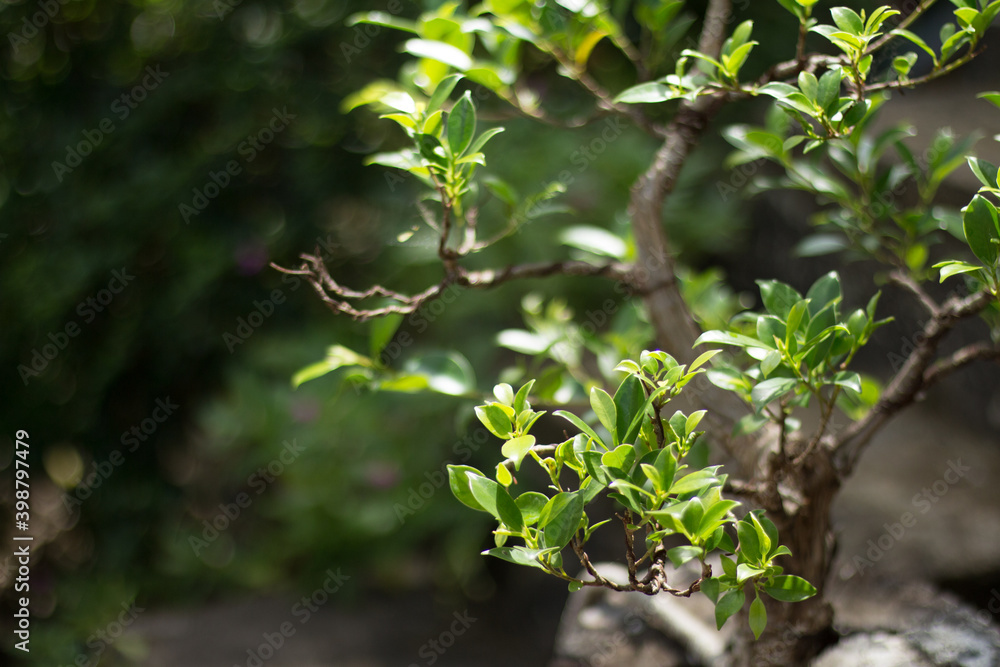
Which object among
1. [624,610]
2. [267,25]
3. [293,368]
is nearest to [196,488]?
[293,368]

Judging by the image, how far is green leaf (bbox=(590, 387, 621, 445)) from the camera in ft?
1.75

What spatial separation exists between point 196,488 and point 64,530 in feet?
1.22

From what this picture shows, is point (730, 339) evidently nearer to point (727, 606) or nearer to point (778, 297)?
point (778, 297)

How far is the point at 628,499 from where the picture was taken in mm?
491

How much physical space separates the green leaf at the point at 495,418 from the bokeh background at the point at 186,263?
129cm

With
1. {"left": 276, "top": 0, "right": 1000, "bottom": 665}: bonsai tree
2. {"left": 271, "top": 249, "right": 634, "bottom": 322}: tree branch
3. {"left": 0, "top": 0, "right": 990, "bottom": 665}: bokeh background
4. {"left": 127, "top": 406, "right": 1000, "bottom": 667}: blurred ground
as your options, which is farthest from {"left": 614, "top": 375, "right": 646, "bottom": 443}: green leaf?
{"left": 0, "top": 0, "right": 990, "bottom": 665}: bokeh background

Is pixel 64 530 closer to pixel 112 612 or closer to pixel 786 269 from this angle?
pixel 112 612

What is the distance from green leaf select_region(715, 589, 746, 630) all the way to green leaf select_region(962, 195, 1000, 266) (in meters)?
0.31

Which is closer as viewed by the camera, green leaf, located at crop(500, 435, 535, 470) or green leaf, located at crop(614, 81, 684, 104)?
green leaf, located at crop(500, 435, 535, 470)

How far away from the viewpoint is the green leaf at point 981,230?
527mm

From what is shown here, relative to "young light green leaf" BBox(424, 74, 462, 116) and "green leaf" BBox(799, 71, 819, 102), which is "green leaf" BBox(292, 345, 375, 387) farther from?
"green leaf" BBox(799, 71, 819, 102)

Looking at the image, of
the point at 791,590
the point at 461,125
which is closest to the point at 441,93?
the point at 461,125

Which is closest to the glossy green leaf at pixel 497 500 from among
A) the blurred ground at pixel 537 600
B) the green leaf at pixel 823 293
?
the green leaf at pixel 823 293

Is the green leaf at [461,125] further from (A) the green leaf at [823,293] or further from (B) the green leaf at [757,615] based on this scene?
(B) the green leaf at [757,615]
